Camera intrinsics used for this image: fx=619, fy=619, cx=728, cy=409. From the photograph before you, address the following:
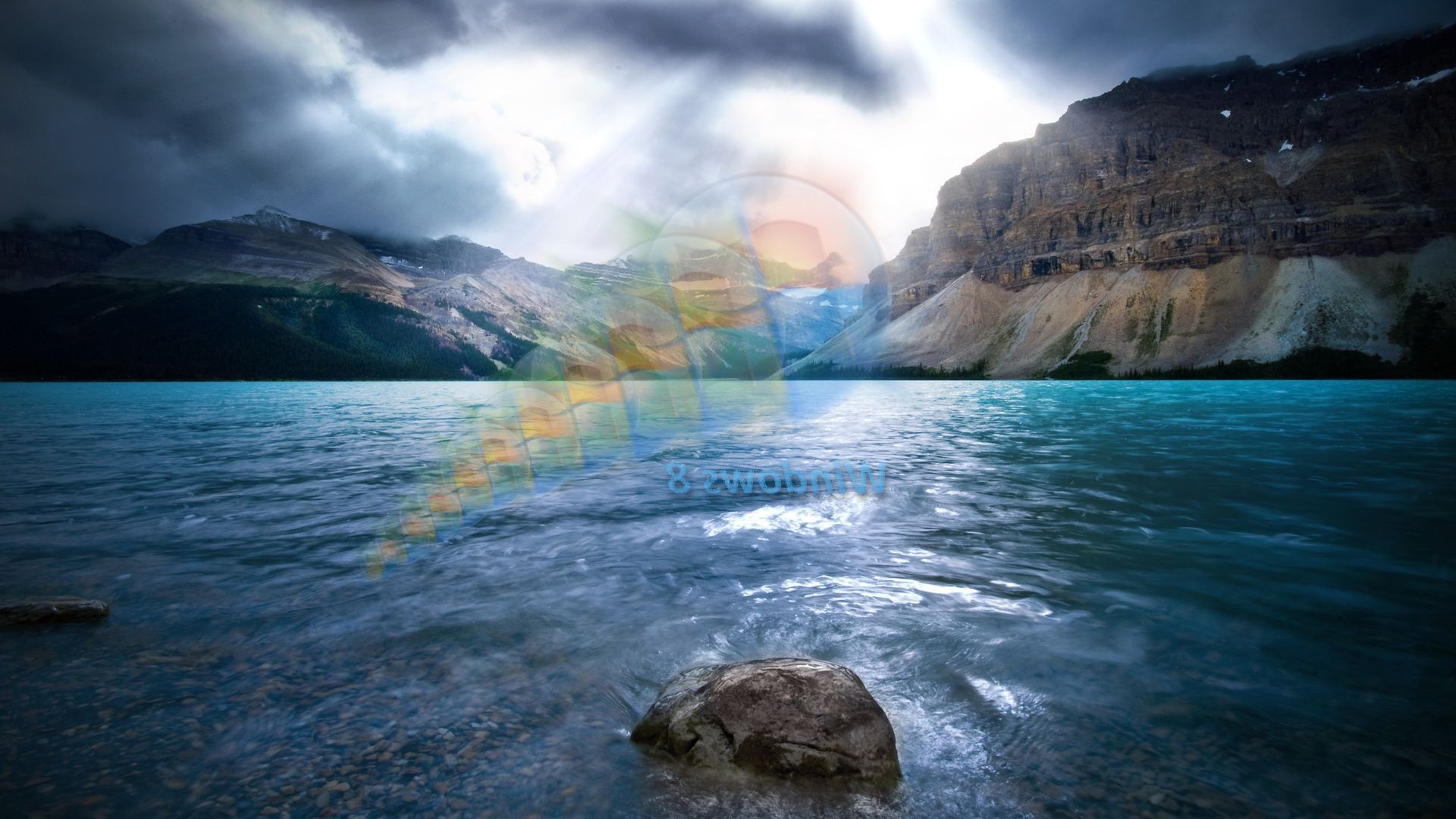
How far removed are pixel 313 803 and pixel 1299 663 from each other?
35.4ft

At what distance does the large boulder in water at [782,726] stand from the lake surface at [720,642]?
244 mm

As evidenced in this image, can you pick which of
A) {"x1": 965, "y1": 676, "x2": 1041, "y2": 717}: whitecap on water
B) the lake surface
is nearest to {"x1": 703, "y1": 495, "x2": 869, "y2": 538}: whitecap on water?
the lake surface

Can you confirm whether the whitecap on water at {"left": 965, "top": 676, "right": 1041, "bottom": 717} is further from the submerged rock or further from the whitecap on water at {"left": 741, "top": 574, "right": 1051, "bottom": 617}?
the submerged rock

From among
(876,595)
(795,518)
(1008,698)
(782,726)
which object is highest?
(782,726)

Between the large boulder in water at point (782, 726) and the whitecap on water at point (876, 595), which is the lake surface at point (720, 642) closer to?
the whitecap on water at point (876, 595)

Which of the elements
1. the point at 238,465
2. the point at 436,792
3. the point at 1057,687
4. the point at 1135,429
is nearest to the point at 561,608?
the point at 436,792

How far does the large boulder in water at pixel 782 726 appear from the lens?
18.0 ft

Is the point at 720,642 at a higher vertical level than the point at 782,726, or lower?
lower

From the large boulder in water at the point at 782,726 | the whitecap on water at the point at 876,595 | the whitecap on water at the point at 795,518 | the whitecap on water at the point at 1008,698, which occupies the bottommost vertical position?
the whitecap on water at the point at 795,518

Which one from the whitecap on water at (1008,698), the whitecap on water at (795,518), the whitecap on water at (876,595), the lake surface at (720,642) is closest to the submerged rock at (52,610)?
the lake surface at (720,642)

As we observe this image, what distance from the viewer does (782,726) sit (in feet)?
18.6

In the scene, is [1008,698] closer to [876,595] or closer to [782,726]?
[782,726]

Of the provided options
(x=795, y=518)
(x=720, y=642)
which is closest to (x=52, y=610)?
(x=720, y=642)

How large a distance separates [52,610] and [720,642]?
30.9 feet
